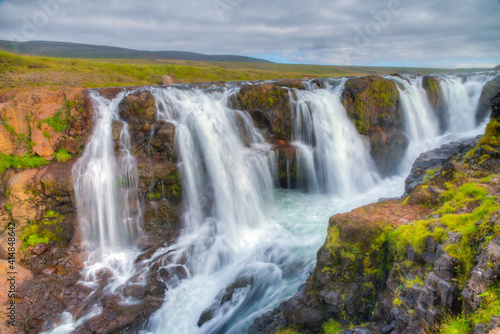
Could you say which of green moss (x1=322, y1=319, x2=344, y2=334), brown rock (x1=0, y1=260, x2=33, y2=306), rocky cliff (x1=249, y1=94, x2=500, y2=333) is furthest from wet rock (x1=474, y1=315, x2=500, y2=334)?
brown rock (x1=0, y1=260, x2=33, y2=306)

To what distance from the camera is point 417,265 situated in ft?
20.9

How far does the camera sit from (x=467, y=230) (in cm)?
562

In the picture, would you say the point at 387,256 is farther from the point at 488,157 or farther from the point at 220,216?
the point at 220,216

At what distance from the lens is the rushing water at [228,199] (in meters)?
10.8

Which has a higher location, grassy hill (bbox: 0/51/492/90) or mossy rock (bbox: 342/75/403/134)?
grassy hill (bbox: 0/51/492/90)

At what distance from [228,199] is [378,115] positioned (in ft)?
45.9

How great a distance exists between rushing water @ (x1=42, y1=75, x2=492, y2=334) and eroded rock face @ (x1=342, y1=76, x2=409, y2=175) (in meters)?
0.90

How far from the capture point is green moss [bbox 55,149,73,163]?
14.8 m

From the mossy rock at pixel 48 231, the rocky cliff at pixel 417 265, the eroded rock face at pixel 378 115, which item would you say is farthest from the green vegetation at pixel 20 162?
the eroded rock face at pixel 378 115

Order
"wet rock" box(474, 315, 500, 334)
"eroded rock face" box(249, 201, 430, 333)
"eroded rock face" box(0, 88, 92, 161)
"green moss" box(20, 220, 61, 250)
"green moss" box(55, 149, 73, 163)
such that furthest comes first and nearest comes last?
"green moss" box(55, 149, 73, 163), "eroded rock face" box(0, 88, 92, 161), "green moss" box(20, 220, 61, 250), "eroded rock face" box(249, 201, 430, 333), "wet rock" box(474, 315, 500, 334)

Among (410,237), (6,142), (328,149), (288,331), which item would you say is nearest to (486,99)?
(328,149)

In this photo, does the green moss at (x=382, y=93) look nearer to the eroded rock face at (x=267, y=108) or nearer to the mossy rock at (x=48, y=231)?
→ the eroded rock face at (x=267, y=108)

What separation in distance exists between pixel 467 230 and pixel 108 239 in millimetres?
14584

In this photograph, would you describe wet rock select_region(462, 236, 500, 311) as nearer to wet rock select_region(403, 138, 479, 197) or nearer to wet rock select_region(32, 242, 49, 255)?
wet rock select_region(403, 138, 479, 197)
